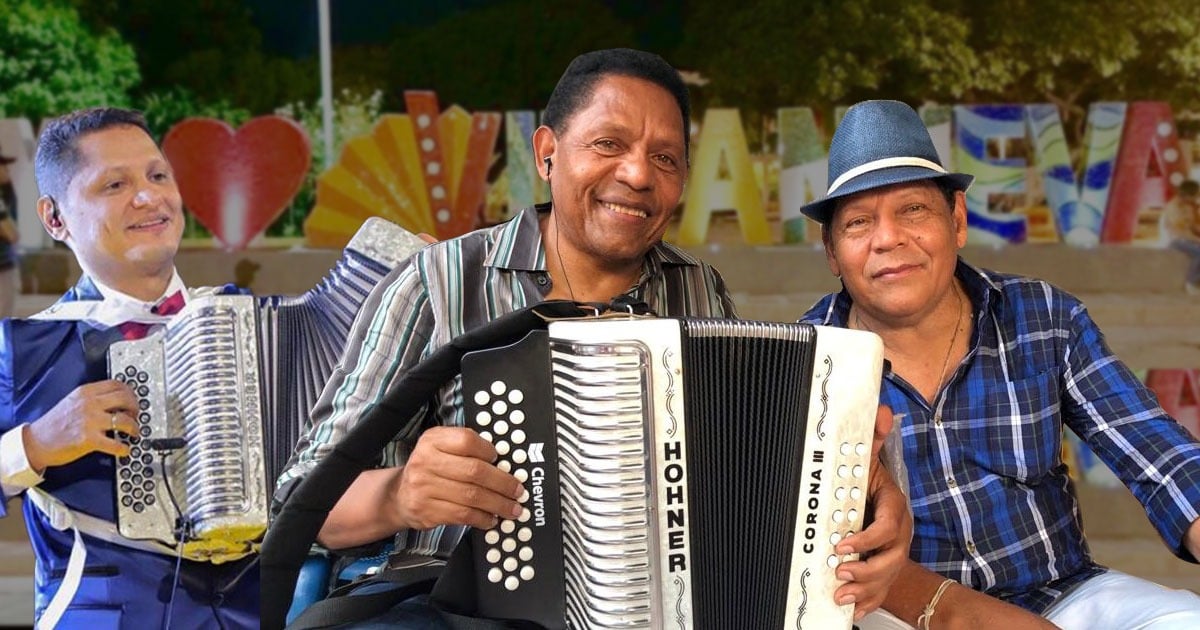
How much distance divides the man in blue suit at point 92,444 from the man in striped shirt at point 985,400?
5.31 ft

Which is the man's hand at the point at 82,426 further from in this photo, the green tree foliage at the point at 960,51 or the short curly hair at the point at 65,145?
the green tree foliage at the point at 960,51

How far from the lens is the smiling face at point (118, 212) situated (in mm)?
3230

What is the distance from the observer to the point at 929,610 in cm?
254

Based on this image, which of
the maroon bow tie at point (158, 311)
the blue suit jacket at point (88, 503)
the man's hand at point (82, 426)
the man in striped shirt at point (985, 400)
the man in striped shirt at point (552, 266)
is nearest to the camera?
the man in striped shirt at point (552, 266)

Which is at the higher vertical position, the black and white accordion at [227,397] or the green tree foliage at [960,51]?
the green tree foliage at [960,51]

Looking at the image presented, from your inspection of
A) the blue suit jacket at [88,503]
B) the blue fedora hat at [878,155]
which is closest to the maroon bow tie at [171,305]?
the blue suit jacket at [88,503]

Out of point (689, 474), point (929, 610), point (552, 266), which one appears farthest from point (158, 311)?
point (929, 610)

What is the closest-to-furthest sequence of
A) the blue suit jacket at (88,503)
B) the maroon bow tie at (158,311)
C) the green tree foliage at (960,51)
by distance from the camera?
the blue suit jacket at (88,503)
the maroon bow tie at (158,311)
the green tree foliage at (960,51)

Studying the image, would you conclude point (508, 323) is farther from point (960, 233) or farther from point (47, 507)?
point (47, 507)

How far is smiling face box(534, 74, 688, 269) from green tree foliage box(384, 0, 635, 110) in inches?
147

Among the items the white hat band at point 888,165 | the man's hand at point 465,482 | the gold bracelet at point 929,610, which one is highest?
the white hat band at point 888,165

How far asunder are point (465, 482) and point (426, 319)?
1.83 feet

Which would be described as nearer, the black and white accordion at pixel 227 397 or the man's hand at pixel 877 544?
the man's hand at pixel 877 544

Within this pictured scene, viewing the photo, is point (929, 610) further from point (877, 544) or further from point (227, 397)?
point (227, 397)
